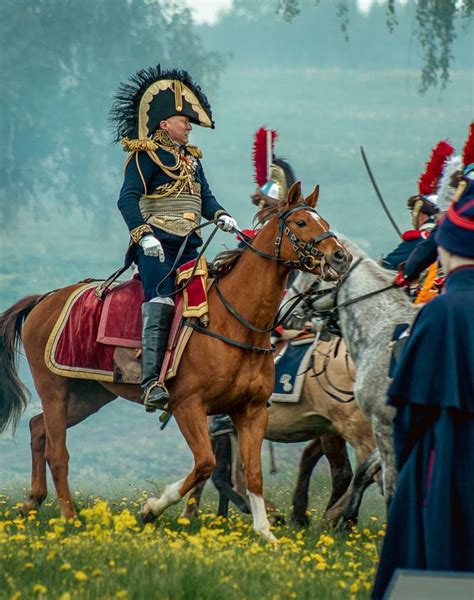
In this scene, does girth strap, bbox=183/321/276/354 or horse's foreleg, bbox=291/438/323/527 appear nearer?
girth strap, bbox=183/321/276/354

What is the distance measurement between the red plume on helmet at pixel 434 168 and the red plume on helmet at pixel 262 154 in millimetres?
1460

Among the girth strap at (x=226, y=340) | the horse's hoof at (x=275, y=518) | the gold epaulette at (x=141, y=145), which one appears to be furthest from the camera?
the horse's hoof at (x=275, y=518)

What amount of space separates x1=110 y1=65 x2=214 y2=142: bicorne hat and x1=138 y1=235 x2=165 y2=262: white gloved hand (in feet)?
3.04

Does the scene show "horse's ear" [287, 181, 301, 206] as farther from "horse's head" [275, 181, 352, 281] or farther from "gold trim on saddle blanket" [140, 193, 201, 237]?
"gold trim on saddle blanket" [140, 193, 201, 237]

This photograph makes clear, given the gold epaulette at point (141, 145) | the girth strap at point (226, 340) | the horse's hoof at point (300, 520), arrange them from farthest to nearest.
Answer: the horse's hoof at point (300, 520), the gold epaulette at point (141, 145), the girth strap at point (226, 340)

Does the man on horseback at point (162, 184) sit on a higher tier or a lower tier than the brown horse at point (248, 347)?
higher

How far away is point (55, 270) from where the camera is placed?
31.7 metres

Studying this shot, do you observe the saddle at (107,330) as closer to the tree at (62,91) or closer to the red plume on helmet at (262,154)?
the red plume on helmet at (262,154)

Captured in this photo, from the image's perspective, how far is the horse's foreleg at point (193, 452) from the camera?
31.1 feet

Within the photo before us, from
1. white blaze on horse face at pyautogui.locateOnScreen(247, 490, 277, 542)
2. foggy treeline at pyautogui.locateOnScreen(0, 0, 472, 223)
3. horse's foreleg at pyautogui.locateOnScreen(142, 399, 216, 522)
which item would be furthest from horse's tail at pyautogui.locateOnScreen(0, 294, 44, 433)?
foggy treeline at pyautogui.locateOnScreen(0, 0, 472, 223)

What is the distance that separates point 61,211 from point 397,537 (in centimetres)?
2790

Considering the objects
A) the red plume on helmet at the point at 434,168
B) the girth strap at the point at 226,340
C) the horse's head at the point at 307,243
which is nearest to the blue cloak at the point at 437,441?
the horse's head at the point at 307,243

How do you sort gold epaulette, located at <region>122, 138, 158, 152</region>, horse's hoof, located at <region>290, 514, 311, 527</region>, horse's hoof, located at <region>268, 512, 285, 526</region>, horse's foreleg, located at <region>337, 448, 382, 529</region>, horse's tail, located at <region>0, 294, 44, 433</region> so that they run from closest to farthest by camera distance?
gold epaulette, located at <region>122, 138, 158, 152</region> < horse's foreleg, located at <region>337, 448, 382, 529</region> < horse's hoof, located at <region>268, 512, 285, 526</region> < horse's hoof, located at <region>290, 514, 311, 527</region> < horse's tail, located at <region>0, 294, 44, 433</region>

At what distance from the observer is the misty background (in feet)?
108
